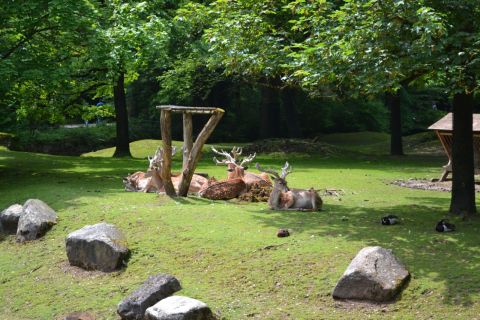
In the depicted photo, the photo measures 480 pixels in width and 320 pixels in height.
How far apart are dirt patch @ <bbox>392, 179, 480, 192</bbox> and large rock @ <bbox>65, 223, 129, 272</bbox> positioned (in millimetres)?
8207

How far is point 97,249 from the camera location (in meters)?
11.0

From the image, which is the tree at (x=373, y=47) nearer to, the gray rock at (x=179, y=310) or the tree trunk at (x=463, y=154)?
the tree trunk at (x=463, y=154)

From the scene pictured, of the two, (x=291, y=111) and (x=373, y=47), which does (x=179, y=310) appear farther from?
(x=291, y=111)

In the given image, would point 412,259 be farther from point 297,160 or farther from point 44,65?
point 297,160

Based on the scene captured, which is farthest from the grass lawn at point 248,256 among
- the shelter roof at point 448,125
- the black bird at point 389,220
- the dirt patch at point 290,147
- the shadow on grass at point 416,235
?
the dirt patch at point 290,147

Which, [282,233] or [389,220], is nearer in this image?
[282,233]

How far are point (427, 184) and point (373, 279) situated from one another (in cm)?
943

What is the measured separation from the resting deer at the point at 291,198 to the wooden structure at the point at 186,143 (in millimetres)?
1911

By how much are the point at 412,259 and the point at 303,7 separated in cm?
469

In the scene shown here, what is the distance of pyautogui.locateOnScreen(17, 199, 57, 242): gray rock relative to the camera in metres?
12.7

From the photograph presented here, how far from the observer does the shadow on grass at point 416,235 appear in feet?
28.6

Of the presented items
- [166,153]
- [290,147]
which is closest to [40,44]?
[166,153]

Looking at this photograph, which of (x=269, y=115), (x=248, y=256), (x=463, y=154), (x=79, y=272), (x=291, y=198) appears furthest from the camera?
(x=269, y=115)

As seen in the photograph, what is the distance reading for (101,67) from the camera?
1980 cm
